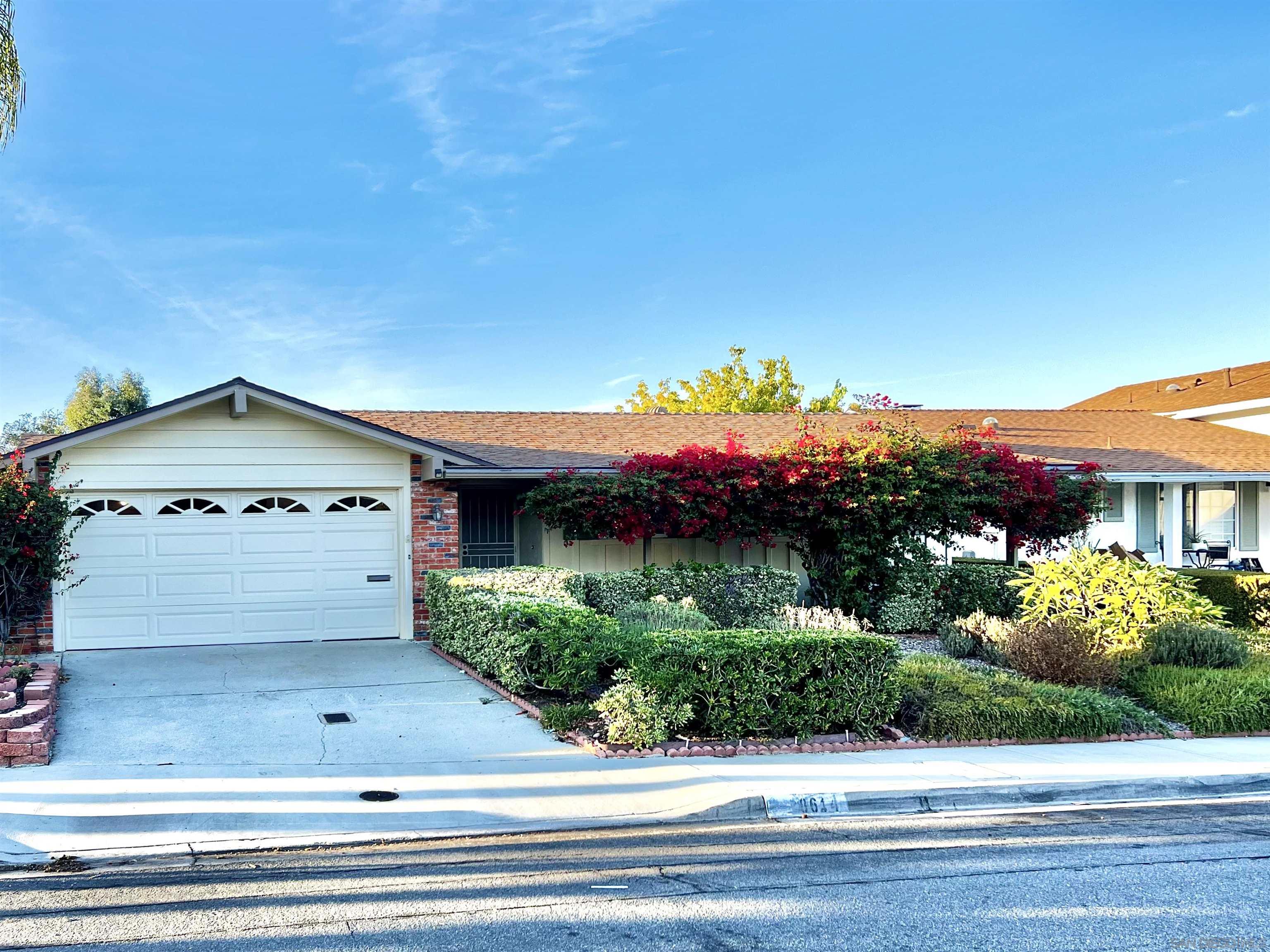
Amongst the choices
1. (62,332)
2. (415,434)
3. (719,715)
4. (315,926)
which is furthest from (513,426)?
(62,332)

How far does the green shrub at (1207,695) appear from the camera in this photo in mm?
9094

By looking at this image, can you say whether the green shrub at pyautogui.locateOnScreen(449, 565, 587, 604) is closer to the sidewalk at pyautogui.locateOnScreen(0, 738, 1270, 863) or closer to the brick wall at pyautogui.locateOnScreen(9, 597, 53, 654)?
the sidewalk at pyautogui.locateOnScreen(0, 738, 1270, 863)

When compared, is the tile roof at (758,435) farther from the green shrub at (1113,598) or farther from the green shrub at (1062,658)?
the green shrub at (1062,658)

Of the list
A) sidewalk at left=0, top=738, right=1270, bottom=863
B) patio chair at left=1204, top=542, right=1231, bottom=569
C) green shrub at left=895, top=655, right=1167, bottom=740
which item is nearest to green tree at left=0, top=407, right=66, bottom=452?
sidewalk at left=0, top=738, right=1270, bottom=863

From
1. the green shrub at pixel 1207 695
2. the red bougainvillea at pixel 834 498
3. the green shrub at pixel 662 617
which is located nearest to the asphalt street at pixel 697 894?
the green shrub at pixel 1207 695

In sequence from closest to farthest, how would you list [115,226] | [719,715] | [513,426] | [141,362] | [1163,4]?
[719,715] < [1163,4] < [513,426] < [115,226] < [141,362]

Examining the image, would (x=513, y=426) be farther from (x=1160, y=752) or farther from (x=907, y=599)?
(x=1160, y=752)

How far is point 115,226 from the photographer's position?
22.2 metres

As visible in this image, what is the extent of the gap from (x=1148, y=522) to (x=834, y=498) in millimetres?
10316

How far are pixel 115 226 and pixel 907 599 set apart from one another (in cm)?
1996

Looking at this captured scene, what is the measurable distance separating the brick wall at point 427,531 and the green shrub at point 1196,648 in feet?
30.3

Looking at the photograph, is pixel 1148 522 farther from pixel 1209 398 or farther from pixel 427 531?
pixel 427 531

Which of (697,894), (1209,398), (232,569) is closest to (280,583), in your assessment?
(232,569)

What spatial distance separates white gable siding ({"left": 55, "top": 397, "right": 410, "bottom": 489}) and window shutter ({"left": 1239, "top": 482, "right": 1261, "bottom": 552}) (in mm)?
19194
